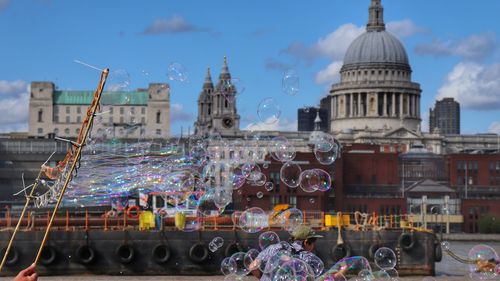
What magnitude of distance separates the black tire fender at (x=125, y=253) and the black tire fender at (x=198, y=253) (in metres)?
2.02

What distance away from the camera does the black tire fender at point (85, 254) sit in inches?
1512

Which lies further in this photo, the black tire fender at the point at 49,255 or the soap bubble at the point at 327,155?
the black tire fender at the point at 49,255

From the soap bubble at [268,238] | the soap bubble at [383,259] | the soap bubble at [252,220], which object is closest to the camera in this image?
the soap bubble at [268,238]

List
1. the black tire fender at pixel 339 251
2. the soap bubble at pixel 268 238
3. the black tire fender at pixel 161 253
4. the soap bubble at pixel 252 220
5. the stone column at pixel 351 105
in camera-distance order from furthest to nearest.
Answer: the stone column at pixel 351 105, the black tire fender at pixel 339 251, the black tire fender at pixel 161 253, the soap bubble at pixel 252 220, the soap bubble at pixel 268 238

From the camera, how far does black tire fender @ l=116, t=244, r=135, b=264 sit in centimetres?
3869

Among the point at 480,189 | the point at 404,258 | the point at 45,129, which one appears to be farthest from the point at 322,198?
the point at 45,129

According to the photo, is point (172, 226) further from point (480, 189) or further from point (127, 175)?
point (480, 189)

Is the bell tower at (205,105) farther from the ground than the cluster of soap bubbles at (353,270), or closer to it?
farther from the ground

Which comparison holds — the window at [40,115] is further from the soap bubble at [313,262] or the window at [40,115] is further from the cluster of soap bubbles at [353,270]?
the soap bubble at [313,262]

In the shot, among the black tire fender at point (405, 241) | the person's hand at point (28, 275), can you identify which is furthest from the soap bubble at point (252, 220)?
the person's hand at point (28, 275)

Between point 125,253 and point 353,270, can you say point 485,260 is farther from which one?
point 125,253

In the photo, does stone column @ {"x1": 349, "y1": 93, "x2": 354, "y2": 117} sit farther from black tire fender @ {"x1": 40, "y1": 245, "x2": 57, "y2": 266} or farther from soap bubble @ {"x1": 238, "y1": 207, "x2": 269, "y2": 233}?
black tire fender @ {"x1": 40, "y1": 245, "x2": 57, "y2": 266}

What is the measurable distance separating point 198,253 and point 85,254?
12.7 feet

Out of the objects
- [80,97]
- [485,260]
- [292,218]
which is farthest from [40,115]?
[485,260]
